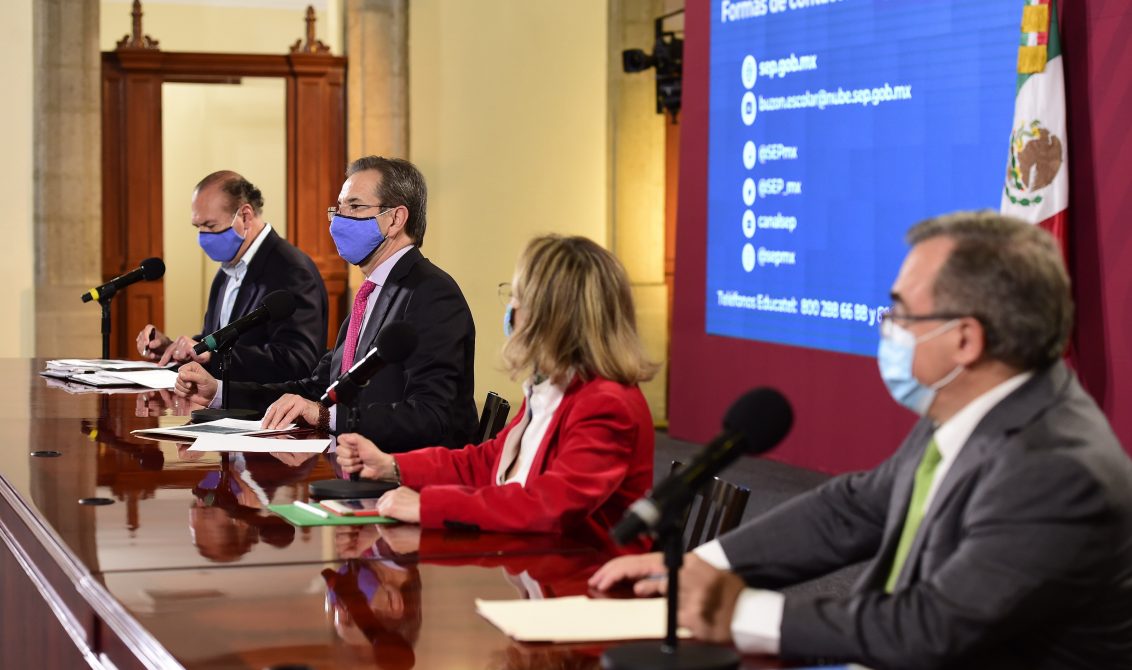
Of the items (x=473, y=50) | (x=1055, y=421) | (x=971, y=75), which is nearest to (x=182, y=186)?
(x=473, y=50)

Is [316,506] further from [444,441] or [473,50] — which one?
[473,50]

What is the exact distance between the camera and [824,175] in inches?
291

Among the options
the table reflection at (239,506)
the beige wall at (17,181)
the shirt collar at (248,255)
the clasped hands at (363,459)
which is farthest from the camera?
the beige wall at (17,181)

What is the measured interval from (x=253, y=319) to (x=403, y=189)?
70 centimetres

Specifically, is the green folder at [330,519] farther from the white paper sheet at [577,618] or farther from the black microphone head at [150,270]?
the black microphone head at [150,270]

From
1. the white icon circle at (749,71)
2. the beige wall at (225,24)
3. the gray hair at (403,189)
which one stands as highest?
the beige wall at (225,24)

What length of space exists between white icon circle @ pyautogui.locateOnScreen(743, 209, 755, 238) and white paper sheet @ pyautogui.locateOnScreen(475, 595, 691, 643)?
19.8 feet

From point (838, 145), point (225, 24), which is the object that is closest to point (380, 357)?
point (838, 145)

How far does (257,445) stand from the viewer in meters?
3.49

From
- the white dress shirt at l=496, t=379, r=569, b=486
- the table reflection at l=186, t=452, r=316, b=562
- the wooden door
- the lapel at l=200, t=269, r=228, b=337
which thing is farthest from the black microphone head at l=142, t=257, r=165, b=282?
the wooden door

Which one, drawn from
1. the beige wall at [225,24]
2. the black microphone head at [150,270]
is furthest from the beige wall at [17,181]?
the black microphone head at [150,270]

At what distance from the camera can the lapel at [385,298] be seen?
3877 mm

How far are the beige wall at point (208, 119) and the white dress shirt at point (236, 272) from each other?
627 cm

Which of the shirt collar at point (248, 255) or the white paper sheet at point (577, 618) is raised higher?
the shirt collar at point (248, 255)
